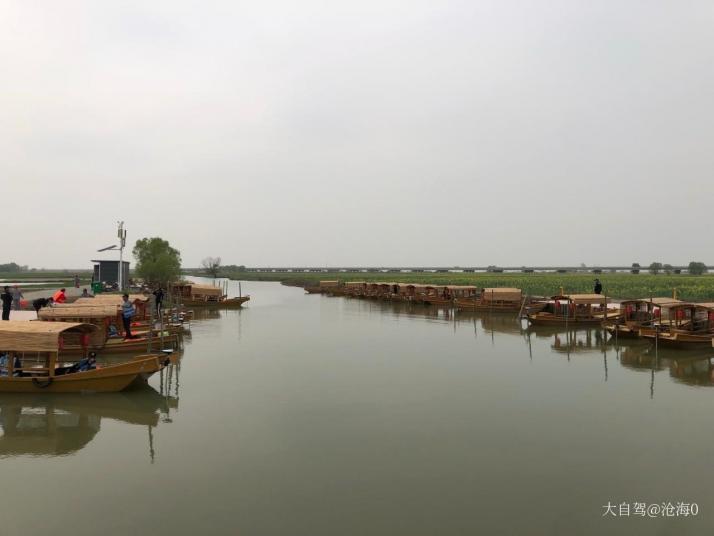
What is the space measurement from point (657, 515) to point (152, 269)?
65654 millimetres

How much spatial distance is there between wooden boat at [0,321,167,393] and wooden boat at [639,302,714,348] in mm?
22967

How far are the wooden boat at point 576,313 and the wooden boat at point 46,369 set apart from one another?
26.2 m

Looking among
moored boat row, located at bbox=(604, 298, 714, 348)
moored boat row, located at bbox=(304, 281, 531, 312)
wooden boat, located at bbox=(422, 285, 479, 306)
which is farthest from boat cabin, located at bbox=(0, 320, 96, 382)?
wooden boat, located at bbox=(422, 285, 479, 306)

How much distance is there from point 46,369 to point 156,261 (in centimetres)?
5403

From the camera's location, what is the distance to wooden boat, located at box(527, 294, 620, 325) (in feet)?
102

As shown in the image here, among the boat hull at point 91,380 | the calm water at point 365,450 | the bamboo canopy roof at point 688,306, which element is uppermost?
the bamboo canopy roof at point 688,306

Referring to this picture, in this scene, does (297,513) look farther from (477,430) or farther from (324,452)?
(477,430)

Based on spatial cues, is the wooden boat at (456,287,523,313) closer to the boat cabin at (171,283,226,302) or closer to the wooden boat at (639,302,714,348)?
the wooden boat at (639,302,714,348)

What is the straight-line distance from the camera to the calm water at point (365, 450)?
309 inches

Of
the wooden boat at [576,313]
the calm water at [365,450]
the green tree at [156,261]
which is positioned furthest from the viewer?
the green tree at [156,261]

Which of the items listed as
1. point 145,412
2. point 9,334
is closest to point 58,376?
point 9,334

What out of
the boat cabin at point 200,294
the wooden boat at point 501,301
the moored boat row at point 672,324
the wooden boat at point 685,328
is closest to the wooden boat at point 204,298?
the boat cabin at point 200,294

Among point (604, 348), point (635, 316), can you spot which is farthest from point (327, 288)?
point (604, 348)

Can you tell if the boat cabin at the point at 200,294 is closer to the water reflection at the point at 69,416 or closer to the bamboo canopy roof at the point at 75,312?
the bamboo canopy roof at the point at 75,312
